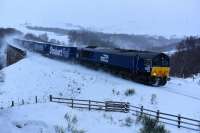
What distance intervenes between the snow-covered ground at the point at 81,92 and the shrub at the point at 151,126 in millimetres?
634

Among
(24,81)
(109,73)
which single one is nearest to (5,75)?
(24,81)

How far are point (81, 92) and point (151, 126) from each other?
16.1 m

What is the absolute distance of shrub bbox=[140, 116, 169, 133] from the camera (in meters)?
23.8

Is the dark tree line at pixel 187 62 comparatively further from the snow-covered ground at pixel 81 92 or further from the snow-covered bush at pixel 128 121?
the snow-covered bush at pixel 128 121

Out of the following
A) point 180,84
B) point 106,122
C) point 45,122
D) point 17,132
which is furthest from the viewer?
point 180,84

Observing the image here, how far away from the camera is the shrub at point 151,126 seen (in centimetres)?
2380

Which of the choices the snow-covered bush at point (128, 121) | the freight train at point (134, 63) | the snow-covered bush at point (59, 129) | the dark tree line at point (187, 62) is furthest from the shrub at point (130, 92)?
the dark tree line at point (187, 62)

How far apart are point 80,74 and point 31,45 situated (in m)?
38.5

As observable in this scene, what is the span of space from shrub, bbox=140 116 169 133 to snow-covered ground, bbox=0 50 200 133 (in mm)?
634

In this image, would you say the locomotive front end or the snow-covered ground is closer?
the snow-covered ground

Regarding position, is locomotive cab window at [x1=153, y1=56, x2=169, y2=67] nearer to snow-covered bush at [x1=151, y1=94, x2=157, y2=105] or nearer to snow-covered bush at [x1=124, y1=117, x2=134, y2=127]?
snow-covered bush at [x1=151, y1=94, x2=157, y2=105]

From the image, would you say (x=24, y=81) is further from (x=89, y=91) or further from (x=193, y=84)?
(x=193, y=84)

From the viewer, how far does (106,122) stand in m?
25.6

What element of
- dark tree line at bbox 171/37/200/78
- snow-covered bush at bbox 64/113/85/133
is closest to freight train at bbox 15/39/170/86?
snow-covered bush at bbox 64/113/85/133
